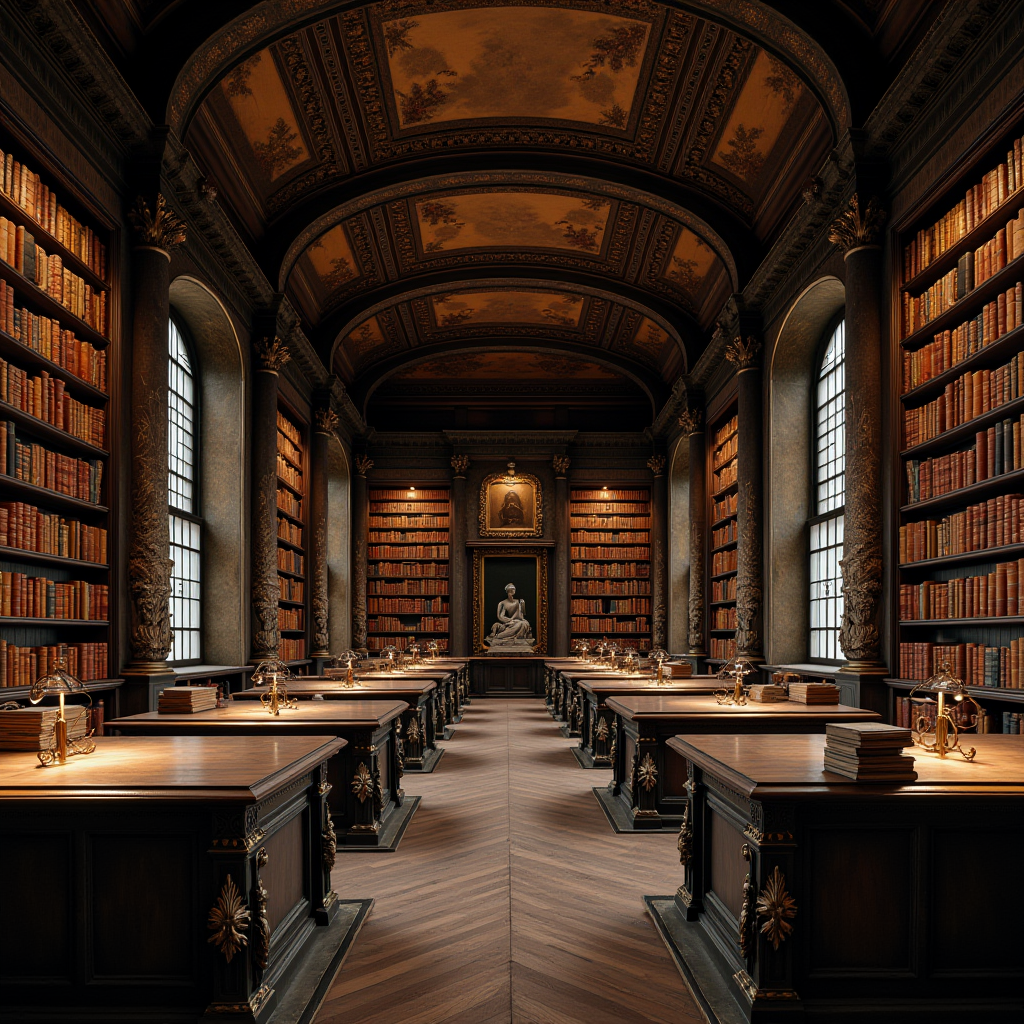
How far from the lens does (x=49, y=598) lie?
645 cm

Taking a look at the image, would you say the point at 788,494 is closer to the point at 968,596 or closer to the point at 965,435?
the point at 965,435

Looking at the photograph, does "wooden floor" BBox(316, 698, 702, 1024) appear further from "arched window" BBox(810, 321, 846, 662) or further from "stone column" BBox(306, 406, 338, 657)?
"stone column" BBox(306, 406, 338, 657)

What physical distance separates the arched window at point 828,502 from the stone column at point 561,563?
9250 millimetres

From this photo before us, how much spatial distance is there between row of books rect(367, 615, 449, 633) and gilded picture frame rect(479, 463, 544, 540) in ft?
6.57

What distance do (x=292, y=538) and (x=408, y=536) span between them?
5.79 metres

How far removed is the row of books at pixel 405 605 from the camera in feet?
66.1

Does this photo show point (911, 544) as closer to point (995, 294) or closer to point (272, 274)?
point (995, 294)

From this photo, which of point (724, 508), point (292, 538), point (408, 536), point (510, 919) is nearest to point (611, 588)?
point (408, 536)

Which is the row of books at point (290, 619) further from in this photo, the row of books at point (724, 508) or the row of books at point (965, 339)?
the row of books at point (965, 339)

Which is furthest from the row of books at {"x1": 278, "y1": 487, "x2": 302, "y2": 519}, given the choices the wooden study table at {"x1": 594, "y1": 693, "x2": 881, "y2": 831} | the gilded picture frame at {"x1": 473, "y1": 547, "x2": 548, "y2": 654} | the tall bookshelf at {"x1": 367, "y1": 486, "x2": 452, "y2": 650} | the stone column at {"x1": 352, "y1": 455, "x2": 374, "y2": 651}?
the wooden study table at {"x1": 594, "y1": 693, "x2": 881, "y2": 831}

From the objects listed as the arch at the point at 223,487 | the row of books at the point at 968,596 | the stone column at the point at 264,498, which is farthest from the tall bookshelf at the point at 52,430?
the row of books at the point at 968,596

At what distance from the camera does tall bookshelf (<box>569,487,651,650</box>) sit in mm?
20172

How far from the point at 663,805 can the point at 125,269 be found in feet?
18.8

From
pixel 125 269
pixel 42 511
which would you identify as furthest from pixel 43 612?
pixel 125 269
